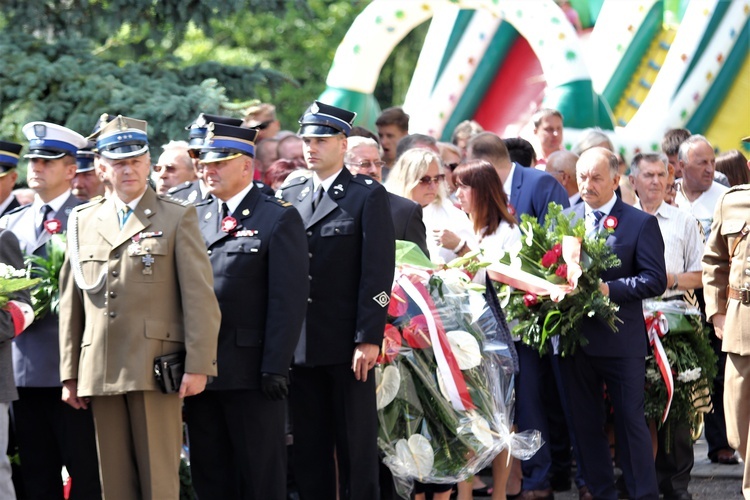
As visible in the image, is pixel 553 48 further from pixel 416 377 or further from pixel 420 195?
pixel 416 377

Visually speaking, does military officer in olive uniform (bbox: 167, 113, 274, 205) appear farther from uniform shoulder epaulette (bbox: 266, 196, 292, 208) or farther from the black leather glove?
the black leather glove

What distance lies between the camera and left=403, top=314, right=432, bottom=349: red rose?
7387 millimetres

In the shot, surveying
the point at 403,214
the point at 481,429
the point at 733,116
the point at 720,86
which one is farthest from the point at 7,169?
the point at 733,116

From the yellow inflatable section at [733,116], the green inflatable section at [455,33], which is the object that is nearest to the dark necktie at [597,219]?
the yellow inflatable section at [733,116]

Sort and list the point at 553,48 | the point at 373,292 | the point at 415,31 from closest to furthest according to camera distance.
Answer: the point at 373,292 → the point at 553,48 → the point at 415,31

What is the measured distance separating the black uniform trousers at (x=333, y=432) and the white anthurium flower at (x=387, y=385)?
0.81 feet

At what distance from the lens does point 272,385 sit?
21.4ft

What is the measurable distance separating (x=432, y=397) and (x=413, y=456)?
330 mm

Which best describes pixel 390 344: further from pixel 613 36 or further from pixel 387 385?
pixel 613 36

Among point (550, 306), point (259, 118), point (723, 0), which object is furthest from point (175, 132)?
point (723, 0)

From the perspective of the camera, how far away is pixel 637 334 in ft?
25.7

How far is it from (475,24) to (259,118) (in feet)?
15.9

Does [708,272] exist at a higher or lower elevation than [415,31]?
lower

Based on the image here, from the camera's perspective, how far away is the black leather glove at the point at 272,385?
21.5 ft
